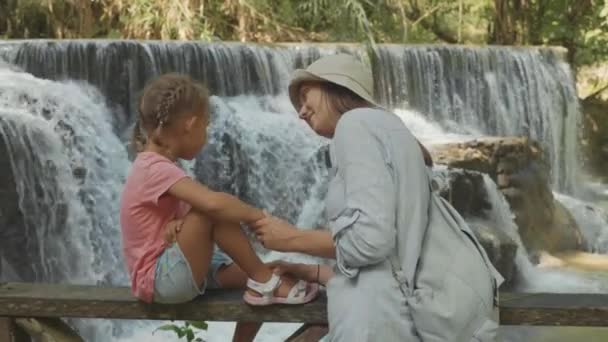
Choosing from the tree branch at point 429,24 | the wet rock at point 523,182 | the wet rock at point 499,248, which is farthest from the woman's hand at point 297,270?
the tree branch at point 429,24

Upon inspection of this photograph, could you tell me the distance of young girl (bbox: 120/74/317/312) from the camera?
196cm

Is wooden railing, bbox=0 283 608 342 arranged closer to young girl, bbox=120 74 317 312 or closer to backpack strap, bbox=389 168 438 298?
young girl, bbox=120 74 317 312

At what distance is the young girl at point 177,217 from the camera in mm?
1962

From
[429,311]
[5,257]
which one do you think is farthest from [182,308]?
[5,257]

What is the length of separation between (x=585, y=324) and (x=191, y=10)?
9.81m

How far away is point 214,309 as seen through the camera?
6.54 ft

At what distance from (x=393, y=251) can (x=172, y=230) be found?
628 mm

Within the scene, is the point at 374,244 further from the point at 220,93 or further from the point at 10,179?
the point at 220,93

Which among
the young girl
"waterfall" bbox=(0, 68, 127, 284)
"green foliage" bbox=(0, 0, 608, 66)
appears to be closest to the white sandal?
the young girl

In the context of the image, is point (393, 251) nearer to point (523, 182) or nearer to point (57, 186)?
point (57, 186)

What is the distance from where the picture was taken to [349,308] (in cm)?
163

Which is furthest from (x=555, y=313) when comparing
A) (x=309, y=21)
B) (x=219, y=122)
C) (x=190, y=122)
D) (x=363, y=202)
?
(x=309, y=21)

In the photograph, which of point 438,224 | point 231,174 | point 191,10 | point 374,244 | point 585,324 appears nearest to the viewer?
point 374,244


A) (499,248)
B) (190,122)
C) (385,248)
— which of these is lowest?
(499,248)
